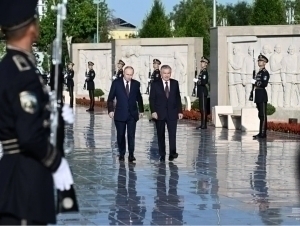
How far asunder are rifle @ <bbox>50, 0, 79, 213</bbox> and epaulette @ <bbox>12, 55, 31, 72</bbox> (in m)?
0.22

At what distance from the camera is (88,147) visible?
20.4 m

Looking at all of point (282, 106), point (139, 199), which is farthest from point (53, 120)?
point (282, 106)

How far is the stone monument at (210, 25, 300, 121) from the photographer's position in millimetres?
27750

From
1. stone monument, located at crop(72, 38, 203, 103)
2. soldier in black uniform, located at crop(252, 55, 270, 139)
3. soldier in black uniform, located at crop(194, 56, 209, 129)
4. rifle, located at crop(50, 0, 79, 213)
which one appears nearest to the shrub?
soldier in black uniform, located at crop(194, 56, 209, 129)

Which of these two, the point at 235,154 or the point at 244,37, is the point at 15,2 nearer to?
the point at 235,154

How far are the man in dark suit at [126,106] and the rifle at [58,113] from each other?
36.6 ft

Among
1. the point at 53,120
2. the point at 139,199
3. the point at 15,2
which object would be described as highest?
the point at 15,2

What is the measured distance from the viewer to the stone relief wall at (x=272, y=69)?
2770cm

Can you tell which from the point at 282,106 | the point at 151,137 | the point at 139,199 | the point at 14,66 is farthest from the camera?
the point at 282,106

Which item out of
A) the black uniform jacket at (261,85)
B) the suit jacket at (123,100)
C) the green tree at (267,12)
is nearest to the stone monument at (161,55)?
the green tree at (267,12)

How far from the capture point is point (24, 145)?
5.41 meters

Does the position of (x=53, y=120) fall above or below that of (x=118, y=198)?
above

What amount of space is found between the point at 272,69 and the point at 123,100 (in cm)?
1138

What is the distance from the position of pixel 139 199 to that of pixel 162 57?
26.4 meters
